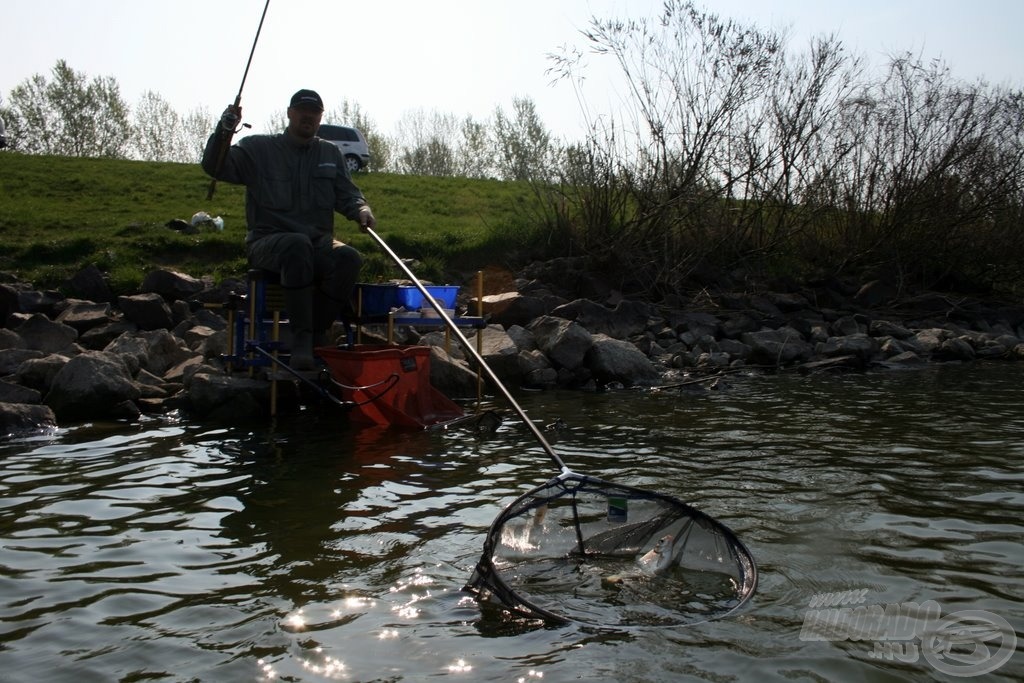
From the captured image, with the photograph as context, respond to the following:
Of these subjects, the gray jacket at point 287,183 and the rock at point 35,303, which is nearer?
the gray jacket at point 287,183

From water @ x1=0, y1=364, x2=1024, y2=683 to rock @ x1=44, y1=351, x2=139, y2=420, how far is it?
44 centimetres

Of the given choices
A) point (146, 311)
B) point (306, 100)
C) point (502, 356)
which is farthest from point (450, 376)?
point (146, 311)

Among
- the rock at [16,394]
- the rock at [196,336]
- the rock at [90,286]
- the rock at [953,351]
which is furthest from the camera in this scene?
the rock at [953,351]

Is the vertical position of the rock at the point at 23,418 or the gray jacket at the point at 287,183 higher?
the gray jacket at the point at 287,183

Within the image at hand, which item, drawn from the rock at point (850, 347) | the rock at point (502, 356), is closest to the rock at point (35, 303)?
the rock at point (502, 356)

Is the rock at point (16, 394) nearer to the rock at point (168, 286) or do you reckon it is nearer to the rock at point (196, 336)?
the rock at point (196, 336)

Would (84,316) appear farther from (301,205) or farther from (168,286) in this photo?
(301,205)

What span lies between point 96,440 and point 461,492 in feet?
10.3

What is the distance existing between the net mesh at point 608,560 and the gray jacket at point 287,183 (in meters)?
4.52

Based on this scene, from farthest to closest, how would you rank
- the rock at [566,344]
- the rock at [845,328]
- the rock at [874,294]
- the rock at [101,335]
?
the rock at [874,294] → the rock at [845,328] → the rock at [566,344] → the rock at [101,335]

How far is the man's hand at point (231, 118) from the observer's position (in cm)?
738

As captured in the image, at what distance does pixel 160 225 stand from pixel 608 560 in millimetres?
12615

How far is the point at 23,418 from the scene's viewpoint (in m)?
7.21

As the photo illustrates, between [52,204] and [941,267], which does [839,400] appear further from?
[52,204]
